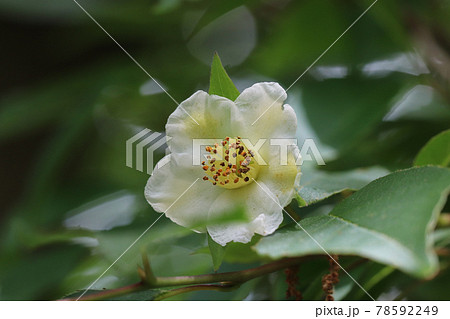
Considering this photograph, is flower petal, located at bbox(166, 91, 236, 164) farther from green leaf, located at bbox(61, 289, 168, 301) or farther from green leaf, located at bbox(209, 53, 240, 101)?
green leaf, located at bbox(61, 289, 168, 301)

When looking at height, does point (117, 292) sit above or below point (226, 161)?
below

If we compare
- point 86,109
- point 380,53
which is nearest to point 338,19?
point 380,53

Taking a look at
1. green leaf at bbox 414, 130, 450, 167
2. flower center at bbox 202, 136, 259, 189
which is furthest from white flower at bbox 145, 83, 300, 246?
green leaf at bbox 414, 130, 450, 167

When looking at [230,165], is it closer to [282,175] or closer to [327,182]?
[282,175]

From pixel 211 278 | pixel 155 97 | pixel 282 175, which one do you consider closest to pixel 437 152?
pixel 282 175

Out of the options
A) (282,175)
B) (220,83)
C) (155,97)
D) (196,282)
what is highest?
(155,97)

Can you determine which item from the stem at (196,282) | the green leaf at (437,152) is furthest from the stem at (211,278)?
the green leaf at (437,152)

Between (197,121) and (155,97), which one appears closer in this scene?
(197,121)

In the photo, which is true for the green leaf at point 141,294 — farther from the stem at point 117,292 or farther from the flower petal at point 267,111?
the flower petal at point 267,111
